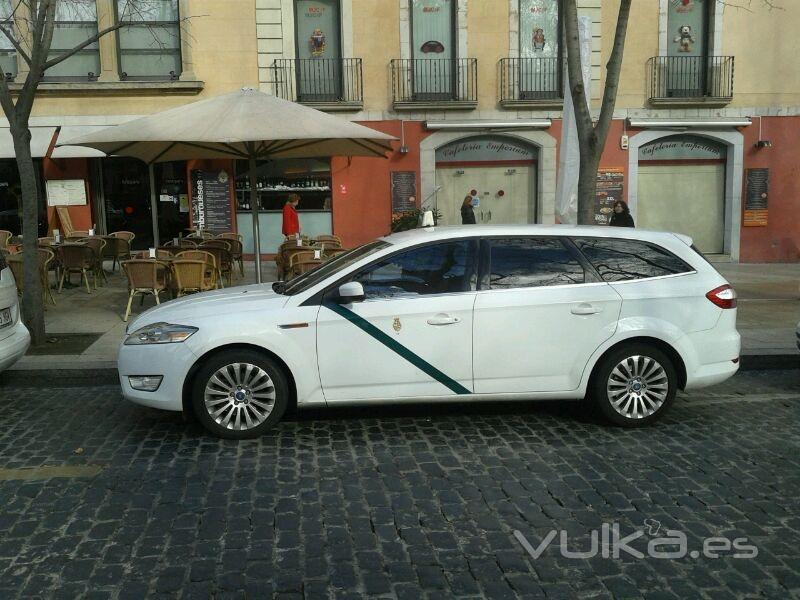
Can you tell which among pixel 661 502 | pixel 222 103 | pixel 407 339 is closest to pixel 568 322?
pixel 407 339

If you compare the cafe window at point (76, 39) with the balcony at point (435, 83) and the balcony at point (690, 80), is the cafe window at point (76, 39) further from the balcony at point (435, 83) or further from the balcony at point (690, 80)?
the balcony at point (690, 80)

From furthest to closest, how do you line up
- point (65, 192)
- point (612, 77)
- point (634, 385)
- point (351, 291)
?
point (65, 192) < point (612, 77) < point (634, 385) < point (351, 291)

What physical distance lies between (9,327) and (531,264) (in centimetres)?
460

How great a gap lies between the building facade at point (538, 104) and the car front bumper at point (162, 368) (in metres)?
12.5

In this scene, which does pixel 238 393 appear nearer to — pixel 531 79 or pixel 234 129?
pixel 234 129

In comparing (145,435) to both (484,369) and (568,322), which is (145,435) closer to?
(484,369)

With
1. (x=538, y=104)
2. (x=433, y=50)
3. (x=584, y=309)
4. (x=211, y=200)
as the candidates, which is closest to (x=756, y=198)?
(x=538, y=104)

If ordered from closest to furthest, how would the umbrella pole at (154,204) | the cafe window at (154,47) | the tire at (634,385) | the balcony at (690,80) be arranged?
the tire at (634,385), the umbrella pole at (154,204), the cafe window at (154,47), the balcony at (690,80)

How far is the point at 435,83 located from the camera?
18.3 m

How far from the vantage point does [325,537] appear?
14.3ft

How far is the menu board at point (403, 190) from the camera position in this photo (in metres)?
18.5

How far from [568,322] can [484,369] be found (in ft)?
2.34

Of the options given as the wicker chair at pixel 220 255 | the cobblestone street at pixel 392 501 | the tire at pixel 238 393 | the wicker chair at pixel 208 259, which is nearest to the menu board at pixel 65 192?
the wicker chair at pixel 220 255

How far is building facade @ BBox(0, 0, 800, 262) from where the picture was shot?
1764 cm
